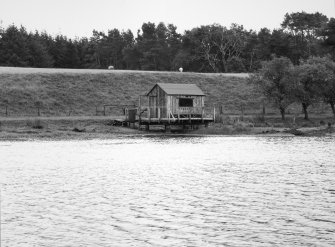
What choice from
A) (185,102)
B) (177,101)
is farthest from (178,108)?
(185,102)

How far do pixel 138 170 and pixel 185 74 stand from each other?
78.6 meters

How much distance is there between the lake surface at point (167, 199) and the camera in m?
15.2

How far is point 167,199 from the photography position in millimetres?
21250

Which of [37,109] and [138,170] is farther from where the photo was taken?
[37,109]

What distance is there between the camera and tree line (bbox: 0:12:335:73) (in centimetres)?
12438

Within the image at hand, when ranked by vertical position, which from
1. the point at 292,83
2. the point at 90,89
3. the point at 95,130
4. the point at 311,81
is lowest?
the point at 95,130

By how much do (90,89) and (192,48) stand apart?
161ft

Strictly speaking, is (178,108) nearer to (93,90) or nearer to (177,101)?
(177,101)

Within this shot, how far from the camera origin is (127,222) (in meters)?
17.1

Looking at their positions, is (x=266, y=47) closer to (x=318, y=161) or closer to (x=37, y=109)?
(x=37, y=109)

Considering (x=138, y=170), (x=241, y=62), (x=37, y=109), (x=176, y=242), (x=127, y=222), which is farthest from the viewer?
(x=241, y=62)

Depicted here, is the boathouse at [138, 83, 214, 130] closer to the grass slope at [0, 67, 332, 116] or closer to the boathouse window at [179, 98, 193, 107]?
the boathouse window at [179, 98, 193, 107]

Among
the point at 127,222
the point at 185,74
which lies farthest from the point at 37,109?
the point at 127,222

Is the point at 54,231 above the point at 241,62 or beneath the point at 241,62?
beneath
